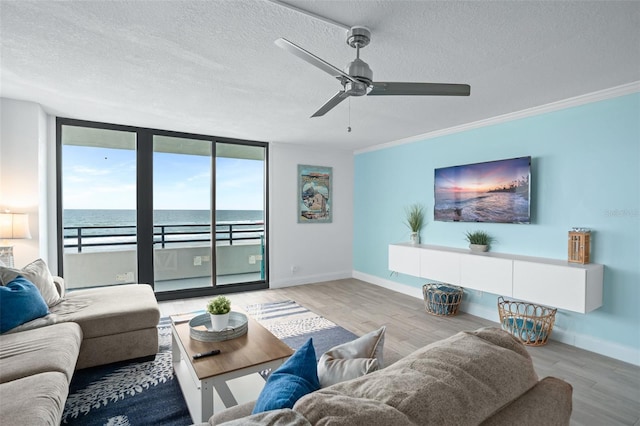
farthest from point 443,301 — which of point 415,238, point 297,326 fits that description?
point 297,326

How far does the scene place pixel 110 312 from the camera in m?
2.59

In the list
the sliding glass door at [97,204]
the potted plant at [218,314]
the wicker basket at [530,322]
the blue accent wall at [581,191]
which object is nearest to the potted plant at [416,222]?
the blue accent wall at [581,191]

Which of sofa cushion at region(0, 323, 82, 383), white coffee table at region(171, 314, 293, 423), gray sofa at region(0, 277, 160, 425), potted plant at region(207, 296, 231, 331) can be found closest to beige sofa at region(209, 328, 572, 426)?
white coffee table at region(171, 314, 293, 423)

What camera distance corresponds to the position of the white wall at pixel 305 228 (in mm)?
5289

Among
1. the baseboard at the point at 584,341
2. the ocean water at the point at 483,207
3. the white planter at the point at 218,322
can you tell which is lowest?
the baseboard at the point at 584,341

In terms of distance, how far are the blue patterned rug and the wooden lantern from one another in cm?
227

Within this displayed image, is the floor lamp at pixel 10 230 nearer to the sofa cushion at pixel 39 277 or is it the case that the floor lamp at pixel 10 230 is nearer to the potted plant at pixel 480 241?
the sofa cushion at pixel 39 277

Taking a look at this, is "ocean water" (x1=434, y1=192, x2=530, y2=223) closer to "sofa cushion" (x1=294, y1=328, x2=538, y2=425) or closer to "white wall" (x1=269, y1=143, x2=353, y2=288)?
"white wall" (x1=269, y1=143, x2=353, y2=288)

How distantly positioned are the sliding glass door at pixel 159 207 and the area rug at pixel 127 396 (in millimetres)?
1982

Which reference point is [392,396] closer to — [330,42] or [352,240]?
[330,42]

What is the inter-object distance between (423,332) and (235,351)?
219 cm

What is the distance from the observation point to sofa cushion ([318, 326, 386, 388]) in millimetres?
1062

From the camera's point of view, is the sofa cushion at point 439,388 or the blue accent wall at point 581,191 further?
the blue accent wall at point 581,191

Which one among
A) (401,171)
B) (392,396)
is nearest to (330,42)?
(392,396)
